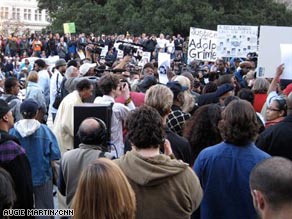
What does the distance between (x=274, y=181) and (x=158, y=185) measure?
124 cm

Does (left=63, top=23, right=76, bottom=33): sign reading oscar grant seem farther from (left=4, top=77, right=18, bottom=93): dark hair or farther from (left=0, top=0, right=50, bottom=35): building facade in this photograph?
(left=0, top=0, right=50, bottom=35): building facade

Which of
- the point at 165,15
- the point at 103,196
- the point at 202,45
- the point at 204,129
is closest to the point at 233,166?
the point at 204,129

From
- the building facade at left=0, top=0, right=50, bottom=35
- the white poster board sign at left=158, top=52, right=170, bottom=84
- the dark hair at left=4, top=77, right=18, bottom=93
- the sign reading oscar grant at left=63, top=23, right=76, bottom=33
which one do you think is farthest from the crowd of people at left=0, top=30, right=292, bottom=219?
the building facade at left=0, top=0, right=50, bottom=35

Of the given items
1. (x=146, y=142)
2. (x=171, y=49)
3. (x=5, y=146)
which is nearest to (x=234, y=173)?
(x=146, y=142)

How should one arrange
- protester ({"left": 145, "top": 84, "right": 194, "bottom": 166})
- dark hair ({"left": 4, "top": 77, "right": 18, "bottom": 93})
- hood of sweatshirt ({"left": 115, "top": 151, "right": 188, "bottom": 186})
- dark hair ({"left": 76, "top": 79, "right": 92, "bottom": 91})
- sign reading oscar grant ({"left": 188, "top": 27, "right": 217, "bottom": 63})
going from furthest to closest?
sign reading oscar grant ({"left": 188, "top": 27, "right": 217, "bottom": 63})
dark hair ({"left": 4, "top": 77, "right": 18, "bottom": 93})
dark hair ({"left": 76, "top": 79, "right": 92, "bottom": 91})
protester ({"left": 145, "top": 84, "right": 194, "bottom": 166})
hood of sweatshirt ({"left": 115, "top": 151, "right": 188, "bottom": 186})

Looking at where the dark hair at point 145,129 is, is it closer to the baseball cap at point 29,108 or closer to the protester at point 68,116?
the baseball cap at point 29,108

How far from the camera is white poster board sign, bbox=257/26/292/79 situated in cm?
955

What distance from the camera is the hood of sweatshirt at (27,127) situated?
6266 mm

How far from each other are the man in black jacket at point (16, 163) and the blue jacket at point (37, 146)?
0.97 m

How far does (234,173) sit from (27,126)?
2735 mm

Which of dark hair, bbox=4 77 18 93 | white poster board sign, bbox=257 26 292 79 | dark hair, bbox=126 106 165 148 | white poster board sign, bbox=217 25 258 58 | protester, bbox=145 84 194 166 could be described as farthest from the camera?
white poster board sign, bbox=217 25 258 58

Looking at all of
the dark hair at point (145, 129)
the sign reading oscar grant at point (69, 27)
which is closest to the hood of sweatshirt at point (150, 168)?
the dark hair at point (145, 129)

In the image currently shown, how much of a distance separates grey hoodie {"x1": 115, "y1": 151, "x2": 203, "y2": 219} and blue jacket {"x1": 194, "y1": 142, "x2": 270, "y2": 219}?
57 centimetres

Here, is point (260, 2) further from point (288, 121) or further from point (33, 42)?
point (288, 121)
